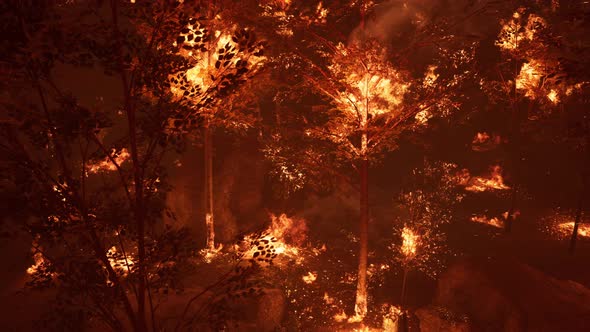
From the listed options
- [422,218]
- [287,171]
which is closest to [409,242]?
[422,218]

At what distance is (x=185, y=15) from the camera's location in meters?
4.52

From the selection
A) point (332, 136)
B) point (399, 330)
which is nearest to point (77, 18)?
point (332, 136)

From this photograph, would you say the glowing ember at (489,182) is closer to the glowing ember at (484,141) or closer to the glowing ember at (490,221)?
the glowing ember at (484,141)

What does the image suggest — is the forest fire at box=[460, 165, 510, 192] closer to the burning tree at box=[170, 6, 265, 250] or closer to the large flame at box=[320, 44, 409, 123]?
the large flame at box=[320, 44, 409, 123]

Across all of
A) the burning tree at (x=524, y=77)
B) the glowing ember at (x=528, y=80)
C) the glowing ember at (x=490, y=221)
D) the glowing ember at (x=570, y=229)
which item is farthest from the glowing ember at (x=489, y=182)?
the glowing ember at (x=528, y=80)

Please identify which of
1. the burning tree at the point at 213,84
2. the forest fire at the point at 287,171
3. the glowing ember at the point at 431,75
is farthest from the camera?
the glowing ember at the point at 431,75

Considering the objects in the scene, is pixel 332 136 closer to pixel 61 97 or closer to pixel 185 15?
pixel 185 15

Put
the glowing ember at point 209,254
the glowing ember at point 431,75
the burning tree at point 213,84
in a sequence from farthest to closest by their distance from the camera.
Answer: the glowing ember at point 431,75 → the glowing ember at point 209,254 → the burning tree at point 213,84

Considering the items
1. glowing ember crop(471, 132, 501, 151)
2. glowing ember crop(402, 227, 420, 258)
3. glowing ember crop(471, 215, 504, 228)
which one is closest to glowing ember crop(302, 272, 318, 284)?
glowing ember crop(402, 227, 420, 258)

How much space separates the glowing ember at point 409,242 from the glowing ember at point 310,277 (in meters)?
4.17

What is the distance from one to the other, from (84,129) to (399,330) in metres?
12.4

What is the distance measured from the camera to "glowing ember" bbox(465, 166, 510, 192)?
2416 cm

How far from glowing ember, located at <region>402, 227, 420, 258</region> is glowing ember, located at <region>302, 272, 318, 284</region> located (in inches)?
164

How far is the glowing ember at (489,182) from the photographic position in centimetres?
2416
